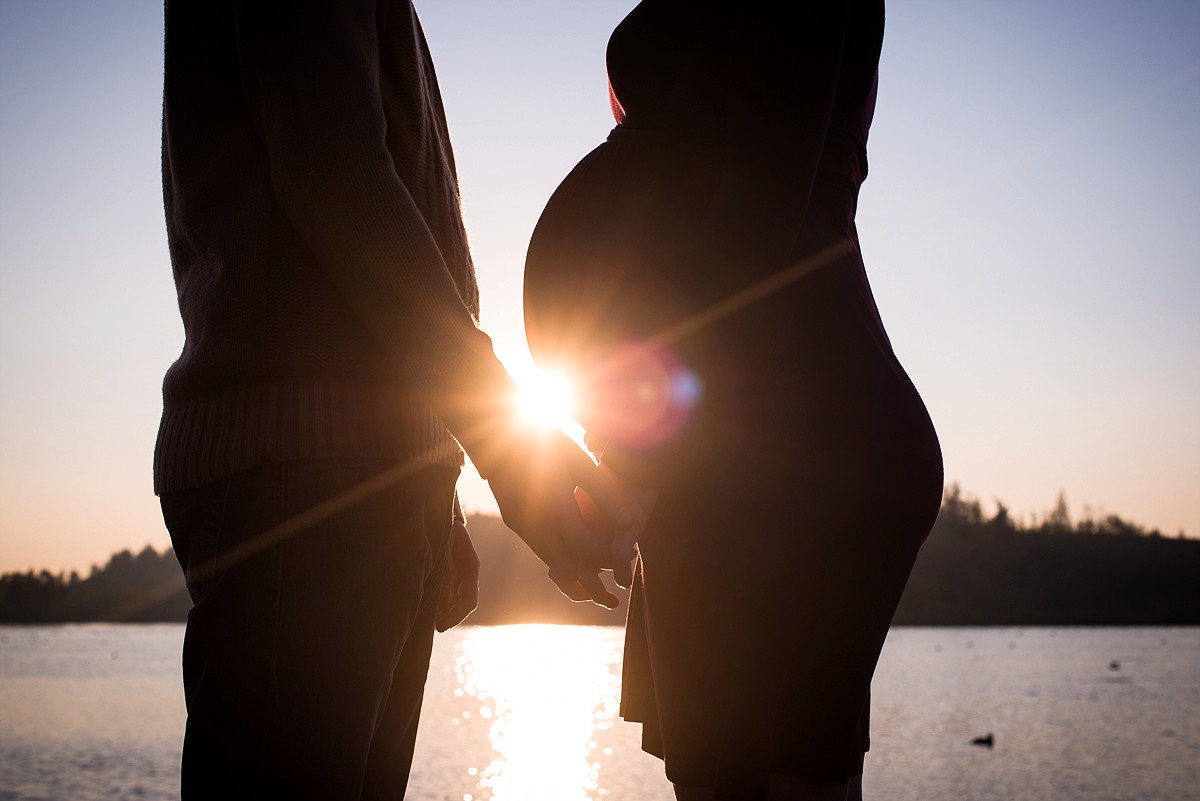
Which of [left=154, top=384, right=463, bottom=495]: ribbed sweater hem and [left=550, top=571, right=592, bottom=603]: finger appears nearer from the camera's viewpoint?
[left=550, top=571, right=592, bottom=603]: finger

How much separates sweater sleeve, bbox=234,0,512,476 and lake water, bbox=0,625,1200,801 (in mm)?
39238

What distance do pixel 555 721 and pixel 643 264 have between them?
2619 inches

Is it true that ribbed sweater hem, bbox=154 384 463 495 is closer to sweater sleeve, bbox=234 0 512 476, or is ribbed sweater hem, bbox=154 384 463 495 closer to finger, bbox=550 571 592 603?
sweater sleeve, bbox=234 0 512 476

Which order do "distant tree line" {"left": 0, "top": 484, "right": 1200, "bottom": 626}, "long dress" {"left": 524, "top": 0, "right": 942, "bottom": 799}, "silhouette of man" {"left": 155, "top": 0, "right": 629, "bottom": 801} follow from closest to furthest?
"silhouette of man" {"left": 155, "top": 0, "right": 629, "bottom": 801} < "long dress" {"left": 524, "top": 0, "right": 942, "bottom": 799} < "distant tree line" {"left": 0, "top": 484, "right": 1200, "bottom": 626}

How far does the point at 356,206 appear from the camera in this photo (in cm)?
123

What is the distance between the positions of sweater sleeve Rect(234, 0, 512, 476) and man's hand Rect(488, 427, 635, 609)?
0.05 m

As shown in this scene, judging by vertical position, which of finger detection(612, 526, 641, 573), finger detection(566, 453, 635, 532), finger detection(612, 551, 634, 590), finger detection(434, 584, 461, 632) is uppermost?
finger detection(566, 453, 635, 532)

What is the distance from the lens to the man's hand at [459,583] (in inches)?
69.1

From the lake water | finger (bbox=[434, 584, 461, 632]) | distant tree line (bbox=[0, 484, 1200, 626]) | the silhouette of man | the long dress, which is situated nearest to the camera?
the silhouette of man

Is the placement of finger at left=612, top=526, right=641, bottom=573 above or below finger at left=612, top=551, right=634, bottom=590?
above

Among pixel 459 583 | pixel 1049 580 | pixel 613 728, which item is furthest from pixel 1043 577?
pixel 459 583

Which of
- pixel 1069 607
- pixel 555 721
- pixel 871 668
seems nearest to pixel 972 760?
pixel 555 721

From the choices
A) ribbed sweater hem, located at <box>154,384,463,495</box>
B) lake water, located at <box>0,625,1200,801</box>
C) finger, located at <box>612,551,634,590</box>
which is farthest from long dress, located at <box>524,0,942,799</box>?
lake water, located at <box>0,625,1200,801</box>

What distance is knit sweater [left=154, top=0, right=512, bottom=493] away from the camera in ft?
3.99
